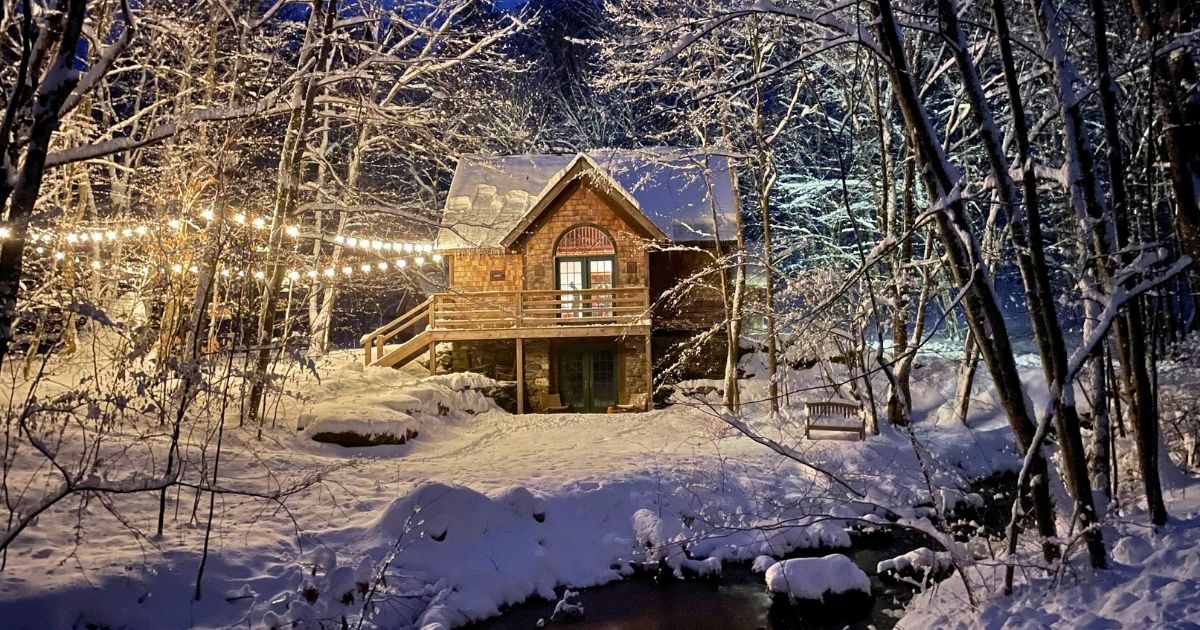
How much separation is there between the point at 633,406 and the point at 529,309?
3.82 metres

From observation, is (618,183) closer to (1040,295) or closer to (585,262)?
(585,262)

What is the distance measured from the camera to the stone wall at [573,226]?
21250 millimetres

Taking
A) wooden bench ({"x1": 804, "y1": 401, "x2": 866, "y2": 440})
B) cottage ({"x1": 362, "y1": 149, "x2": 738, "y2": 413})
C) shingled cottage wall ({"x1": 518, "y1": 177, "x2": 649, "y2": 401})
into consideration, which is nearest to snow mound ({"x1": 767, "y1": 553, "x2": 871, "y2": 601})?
wooden bench ({"x1": 804, "y1": 401, "x2": 866, "y2": 440})

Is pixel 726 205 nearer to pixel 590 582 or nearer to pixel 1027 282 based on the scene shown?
pixel 590 582

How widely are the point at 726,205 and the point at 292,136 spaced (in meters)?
11.5

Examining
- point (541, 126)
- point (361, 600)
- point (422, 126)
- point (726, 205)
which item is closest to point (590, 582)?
point (361, 600)

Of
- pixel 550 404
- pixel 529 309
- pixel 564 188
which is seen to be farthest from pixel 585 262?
pixel 550 404

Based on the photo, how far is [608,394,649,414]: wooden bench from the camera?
774 inches

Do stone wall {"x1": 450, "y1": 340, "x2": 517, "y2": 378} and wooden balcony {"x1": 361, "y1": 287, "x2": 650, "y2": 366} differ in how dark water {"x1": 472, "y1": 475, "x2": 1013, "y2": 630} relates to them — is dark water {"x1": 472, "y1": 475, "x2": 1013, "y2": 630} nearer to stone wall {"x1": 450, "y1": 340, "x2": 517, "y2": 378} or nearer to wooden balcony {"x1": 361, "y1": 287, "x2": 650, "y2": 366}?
wooden balcony {"x1": 361, "y1": 287, "x2": 650, "y2": 366}

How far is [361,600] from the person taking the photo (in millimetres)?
7621

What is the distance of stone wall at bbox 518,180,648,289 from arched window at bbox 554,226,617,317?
0.18m

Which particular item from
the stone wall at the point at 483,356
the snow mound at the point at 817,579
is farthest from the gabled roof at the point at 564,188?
the snow mound at the point at 817,579

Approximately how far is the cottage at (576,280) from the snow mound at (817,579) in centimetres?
1114

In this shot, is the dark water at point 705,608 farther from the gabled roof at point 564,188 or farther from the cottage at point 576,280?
the gabled roof at point 564,188
